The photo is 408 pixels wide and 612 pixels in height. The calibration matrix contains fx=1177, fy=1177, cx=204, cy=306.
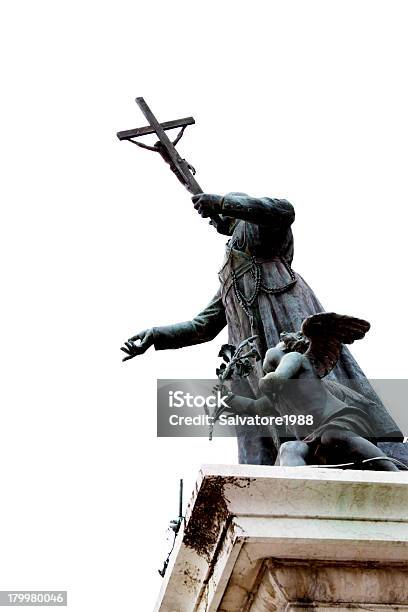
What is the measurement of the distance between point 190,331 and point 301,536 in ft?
12.6

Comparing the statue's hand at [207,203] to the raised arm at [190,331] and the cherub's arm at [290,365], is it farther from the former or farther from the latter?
the cherub's arm at [290,365]

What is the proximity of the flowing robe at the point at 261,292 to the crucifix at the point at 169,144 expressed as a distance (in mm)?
463

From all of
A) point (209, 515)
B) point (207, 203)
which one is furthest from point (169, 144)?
point (209, 515)

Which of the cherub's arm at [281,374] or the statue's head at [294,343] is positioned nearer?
the cherub's arm at [281,374]

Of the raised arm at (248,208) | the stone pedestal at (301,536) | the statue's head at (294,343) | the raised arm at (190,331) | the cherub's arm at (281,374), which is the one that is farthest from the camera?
the raised arm at (190,331)

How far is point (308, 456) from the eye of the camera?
6.38 metres

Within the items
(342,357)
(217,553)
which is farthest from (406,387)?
(217,553)

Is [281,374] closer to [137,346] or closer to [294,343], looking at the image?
[294,343]

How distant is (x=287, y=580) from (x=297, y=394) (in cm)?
153

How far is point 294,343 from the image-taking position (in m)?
7.09

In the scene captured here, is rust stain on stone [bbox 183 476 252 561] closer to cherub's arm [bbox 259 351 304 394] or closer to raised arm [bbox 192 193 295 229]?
cherub's arm [bbox 259 351 304 394]

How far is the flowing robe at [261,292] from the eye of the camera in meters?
7.73

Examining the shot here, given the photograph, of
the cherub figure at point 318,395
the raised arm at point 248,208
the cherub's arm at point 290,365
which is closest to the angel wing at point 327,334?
the cherub figure at point 318,395

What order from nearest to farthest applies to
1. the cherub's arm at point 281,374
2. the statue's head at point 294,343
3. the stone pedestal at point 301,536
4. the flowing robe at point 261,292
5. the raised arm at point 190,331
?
the stone pedestal at point 301,536, the cherub's arm at point 281,374, the statue's head at point 294,343, the flowing robe at point 261,292, the raised arm at point 190,331
